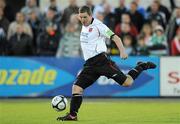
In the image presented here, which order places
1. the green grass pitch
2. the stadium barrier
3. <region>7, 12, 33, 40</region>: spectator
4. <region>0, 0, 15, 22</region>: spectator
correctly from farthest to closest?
<region>0, 0, 15, 22</region>: spectator, <region>7, 12, 33, 40</region>: spectator, the stadium barrier, the green grass pitch

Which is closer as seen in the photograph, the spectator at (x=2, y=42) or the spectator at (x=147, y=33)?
the spectator at (x=147, y=33)

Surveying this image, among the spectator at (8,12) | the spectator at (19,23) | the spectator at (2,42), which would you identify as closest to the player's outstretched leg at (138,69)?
the spectator at (19,23)

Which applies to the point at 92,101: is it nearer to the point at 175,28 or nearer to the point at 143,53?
the point at 143,53

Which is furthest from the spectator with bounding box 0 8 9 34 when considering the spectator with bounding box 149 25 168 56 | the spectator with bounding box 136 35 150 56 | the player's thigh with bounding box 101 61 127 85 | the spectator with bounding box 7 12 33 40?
the player's thigh with bounding box 101 61 127 85

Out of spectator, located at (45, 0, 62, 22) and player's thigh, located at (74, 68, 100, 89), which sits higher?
spectator, located at (45, 0, 62, 22)

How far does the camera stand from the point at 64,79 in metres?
21.1

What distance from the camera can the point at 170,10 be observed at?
24109 mm

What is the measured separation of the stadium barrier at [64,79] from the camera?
20.9 m

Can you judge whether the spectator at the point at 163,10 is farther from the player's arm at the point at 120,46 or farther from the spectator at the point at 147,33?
the player's arm at the point at 120,46

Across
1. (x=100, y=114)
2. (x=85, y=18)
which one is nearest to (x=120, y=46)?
(x=85, y=18)

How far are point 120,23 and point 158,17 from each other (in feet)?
4.79

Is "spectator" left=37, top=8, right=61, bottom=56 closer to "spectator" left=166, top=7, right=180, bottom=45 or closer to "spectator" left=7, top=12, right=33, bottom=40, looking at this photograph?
"spectator" left=7, top=12, right=33, bottom=40

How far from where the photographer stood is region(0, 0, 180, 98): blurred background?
68.7ft

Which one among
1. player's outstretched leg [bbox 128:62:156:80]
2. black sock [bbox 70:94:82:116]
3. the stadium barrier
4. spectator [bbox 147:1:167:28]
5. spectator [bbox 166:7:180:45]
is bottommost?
the stadium barrier
